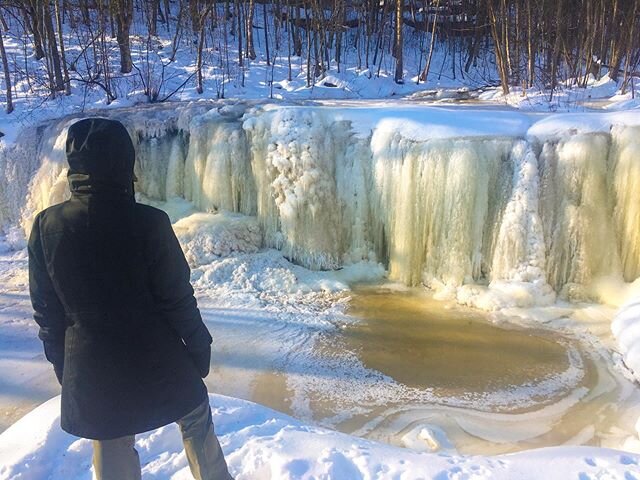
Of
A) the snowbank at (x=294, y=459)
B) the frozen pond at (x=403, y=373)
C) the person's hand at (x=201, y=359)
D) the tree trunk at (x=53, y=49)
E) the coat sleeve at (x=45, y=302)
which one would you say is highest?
the tree trunk at (x=53, y=49)

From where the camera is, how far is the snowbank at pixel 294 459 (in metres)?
2.31

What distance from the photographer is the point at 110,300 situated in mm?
1741

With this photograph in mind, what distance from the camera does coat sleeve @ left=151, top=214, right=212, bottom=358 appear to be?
5.76 feet

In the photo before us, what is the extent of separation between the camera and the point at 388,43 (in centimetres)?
2038

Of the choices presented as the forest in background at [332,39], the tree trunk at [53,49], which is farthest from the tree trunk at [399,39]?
the tree trunk at [53,49]

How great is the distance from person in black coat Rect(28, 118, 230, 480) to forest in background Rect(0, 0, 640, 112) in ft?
38.1

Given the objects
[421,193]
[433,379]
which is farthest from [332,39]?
[433,379]

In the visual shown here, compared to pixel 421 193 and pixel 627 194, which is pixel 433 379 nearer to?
pixel 421 193

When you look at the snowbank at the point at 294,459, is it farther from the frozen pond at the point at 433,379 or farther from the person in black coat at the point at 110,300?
the frozen pond at the point at 433,379

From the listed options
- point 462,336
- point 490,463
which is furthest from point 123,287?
point 462,336

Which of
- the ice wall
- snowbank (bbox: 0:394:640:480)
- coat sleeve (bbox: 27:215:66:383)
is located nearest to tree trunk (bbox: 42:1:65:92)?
the ice wall

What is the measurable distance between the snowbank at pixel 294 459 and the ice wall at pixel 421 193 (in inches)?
155

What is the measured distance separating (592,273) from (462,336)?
184cm

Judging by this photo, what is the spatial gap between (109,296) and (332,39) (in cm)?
1867
